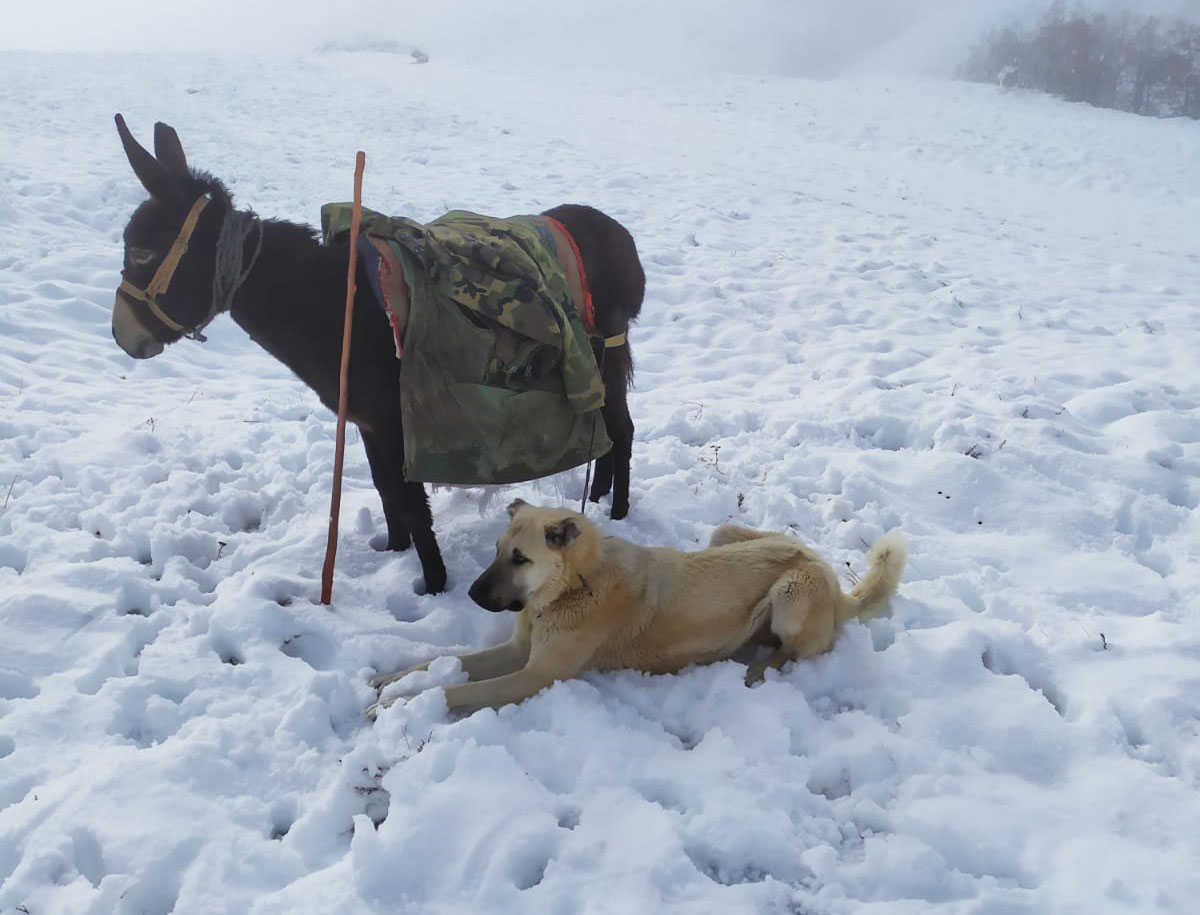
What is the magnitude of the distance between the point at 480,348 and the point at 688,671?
6.03ft

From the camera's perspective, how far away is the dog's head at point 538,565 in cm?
347

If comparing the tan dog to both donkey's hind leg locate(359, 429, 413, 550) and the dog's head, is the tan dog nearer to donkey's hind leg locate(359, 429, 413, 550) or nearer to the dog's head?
the dog's head

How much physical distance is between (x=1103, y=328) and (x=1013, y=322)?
839 mm

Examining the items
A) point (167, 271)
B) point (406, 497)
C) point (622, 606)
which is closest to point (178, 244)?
point (167, 271)

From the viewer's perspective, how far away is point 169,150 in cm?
361

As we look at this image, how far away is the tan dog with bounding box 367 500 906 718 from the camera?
3.45m

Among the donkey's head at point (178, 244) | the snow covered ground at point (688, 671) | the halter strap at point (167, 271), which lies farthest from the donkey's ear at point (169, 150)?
the snow covered ground at point (688, 671)

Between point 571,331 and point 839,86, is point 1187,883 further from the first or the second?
point 839,86

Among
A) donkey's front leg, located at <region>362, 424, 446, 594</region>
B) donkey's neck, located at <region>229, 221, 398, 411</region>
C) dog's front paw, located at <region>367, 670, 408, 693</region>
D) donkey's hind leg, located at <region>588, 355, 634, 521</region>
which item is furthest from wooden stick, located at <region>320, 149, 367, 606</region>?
donkey's hind leg, located at <region>588, 355, 634, 521</region>

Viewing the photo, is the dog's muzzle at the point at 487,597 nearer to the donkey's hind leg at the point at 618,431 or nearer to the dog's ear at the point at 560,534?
the dog's ear at the point at 560,534

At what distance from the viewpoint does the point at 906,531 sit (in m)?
4.66

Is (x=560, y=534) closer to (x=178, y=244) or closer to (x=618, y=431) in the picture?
(x=618, y=431)

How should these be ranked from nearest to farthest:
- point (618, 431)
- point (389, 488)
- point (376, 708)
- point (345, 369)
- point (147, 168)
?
point (376, 708) < point (147, 168) < point (345, 369) < point (389, 488) < point (618, 431)

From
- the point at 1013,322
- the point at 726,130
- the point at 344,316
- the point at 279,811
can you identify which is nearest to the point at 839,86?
the point at 726,130
